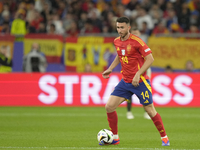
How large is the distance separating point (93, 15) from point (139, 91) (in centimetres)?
1151

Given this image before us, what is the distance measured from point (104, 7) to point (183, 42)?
436 centimetres

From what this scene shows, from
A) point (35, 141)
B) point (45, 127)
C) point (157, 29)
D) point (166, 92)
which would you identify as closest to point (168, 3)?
point (157, 29)

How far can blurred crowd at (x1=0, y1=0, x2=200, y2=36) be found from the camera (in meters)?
17.0

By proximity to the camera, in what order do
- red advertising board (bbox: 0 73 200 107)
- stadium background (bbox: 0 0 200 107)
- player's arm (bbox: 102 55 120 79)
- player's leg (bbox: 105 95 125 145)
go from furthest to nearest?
stadium background (bbox: 0 0 200 107)
red advertising board (bbox: 0 73 200 107)
player's arm (bbox: 102 55 120 79)
player's leg (bbox: 105 95 125 145)

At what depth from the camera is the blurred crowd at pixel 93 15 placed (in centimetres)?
1705

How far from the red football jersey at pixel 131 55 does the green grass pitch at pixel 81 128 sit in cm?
125

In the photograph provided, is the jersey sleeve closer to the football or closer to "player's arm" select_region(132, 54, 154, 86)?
"player's arm" select_region(132, 54, 154, 86)

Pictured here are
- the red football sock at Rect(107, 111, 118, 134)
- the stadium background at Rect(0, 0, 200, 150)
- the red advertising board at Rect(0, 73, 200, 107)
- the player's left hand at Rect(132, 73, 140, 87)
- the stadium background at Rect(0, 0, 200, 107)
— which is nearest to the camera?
Answer: the player's left hand at Rect(132, 73, 140, 87)

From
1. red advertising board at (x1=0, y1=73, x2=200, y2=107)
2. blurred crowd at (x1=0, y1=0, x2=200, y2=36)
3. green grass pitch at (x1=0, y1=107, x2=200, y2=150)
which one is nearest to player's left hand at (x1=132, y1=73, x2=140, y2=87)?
green grass pitch at (x1=0, y1=107, x2=200, y2=150)

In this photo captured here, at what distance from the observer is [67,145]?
7207 mm

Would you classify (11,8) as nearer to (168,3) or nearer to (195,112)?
(168,3)

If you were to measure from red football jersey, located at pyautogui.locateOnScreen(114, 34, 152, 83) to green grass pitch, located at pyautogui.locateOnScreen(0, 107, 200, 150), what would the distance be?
4.09 feet

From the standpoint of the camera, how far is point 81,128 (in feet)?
31.5

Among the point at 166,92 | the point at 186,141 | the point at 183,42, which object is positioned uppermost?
the point at 183,42
